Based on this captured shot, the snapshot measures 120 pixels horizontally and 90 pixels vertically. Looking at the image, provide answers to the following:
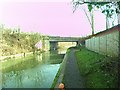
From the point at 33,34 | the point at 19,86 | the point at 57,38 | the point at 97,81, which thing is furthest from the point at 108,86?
the point at 57,38

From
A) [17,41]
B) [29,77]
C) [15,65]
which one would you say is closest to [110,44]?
[29,77]

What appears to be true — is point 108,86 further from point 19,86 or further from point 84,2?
point 19,86

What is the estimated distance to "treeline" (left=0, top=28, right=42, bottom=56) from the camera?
4340 cm

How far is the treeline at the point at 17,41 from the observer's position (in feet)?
142

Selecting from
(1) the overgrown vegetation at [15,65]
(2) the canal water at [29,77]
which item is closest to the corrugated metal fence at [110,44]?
(2) the canal water at [29,77]

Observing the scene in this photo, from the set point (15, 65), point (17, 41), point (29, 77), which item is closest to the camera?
point (29, 77)

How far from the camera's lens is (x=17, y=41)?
167 ft

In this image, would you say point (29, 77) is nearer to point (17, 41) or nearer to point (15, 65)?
point (15, 65)

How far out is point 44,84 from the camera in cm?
1565

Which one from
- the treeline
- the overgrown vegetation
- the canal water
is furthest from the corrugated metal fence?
the treeline

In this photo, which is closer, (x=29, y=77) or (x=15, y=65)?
(x=29, y=77)

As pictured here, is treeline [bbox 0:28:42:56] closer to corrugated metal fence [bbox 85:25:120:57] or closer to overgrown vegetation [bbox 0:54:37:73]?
overgrown vegetation [bbox 0:54:37:73]

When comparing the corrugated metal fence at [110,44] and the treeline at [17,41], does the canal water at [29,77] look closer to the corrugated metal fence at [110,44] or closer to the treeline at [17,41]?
the corrugated metal fence at [110,44]

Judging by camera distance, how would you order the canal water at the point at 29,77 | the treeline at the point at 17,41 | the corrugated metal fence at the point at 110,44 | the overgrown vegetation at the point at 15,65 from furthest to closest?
the treeline at the point at 17,41 → the overgrown vegetation at the point at 15,65 → the canal water at the point at 29,77 → the corrugated metal fence at the point at 110,44
